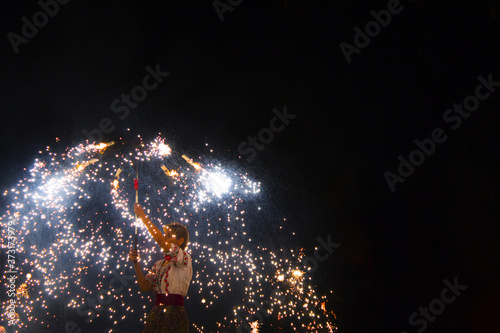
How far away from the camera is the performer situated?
3.13m

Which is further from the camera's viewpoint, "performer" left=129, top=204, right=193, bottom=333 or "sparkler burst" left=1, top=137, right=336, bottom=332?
"sparkler burst" left=1, top=137, right=336, bottom=332

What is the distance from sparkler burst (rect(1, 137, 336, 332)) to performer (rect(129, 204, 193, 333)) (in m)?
3.76

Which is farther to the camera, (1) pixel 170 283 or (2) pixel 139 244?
(2) pixel 139 244

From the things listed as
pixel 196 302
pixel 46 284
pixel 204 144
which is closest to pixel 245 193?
pixel 204 144

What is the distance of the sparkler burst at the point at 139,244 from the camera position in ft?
24.4

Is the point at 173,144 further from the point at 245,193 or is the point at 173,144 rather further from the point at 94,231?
the point at 94,231

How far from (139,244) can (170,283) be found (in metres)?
5.15

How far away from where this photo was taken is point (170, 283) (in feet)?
10.6

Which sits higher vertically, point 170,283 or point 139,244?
point 139,244

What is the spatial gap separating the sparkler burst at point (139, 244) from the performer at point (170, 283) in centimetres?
376

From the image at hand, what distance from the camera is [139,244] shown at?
8078 millimetres

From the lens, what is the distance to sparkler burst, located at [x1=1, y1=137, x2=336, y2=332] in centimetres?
743

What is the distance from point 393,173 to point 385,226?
978mm

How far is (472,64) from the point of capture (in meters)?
6.50
